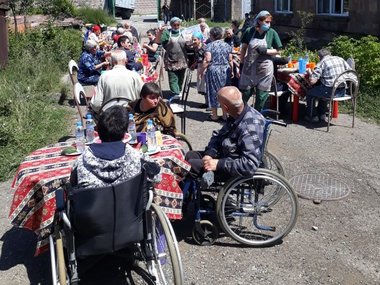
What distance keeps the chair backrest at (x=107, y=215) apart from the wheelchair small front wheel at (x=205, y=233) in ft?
3.38

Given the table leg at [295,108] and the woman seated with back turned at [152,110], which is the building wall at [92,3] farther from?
the woman seated with back turned at [152,110]

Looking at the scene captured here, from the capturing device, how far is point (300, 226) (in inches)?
180

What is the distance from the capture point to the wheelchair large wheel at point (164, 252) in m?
3.04

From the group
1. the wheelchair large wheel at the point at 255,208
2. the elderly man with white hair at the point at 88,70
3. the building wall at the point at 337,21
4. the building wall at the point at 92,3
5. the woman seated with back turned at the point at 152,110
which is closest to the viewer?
the wheelchair large wheel at the point at 255,208

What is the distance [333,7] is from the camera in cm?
1557

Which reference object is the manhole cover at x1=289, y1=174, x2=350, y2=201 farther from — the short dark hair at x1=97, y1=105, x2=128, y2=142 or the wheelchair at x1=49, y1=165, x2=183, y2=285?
the short dark hair at x1=97, y1=105, x2=128, y2=142

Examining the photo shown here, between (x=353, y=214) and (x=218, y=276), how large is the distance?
1765 mm

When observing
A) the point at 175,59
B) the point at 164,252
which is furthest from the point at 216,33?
the point at 164,252

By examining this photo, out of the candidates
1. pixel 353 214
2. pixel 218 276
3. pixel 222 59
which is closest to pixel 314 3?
pixel 222 59

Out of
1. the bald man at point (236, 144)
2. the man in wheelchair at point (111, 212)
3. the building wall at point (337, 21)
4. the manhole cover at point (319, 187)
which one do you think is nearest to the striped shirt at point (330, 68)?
the manhole cover at point (319, 187)

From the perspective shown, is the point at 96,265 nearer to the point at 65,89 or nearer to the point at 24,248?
the point at 24,248

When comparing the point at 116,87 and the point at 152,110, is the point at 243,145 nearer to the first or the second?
the point at 152,110

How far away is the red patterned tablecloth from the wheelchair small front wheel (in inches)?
13.6

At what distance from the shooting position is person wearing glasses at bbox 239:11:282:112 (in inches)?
279
